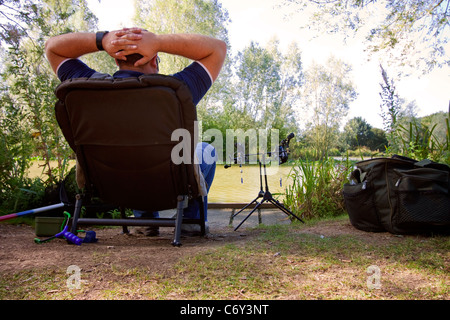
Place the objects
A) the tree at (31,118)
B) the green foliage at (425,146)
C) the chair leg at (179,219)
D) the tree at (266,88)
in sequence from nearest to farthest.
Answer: the chair leg at (179,219) < the green foliage at (425,146) < the tree at (31,118) < the tree at (266,88)

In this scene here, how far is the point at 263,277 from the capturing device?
1329 millimetres

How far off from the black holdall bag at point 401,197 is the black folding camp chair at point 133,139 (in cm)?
136

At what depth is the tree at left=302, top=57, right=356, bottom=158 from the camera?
1047 inches

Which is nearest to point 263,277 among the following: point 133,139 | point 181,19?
point 133,139

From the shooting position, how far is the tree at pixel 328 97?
26.6m

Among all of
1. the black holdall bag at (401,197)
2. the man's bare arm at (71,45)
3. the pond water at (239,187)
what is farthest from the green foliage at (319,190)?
the man's bare arm at (71,45)

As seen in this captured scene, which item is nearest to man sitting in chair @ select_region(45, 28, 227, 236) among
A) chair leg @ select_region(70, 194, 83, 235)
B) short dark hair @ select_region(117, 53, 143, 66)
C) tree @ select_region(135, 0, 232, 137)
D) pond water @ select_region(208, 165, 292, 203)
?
short dark hair @ select_region(117, 53, 143, 66)

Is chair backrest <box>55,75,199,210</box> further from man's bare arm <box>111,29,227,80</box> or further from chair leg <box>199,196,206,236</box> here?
man's bare arm <box>111,29,227,80</box>

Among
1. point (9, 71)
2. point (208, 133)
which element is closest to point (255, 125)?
point (208, 133)

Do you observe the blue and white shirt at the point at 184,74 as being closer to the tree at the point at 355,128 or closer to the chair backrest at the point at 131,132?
the chair backrest at the point at 131,132

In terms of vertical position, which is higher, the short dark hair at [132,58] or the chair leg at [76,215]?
the short dark hair at [132,58]

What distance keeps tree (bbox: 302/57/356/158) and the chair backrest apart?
25210mm

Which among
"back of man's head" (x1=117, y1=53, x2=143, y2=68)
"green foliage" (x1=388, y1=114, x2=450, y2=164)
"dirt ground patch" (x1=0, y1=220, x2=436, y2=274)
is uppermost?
"back of man's head" (x1=117, y1=53, x2=143, y2=68)
